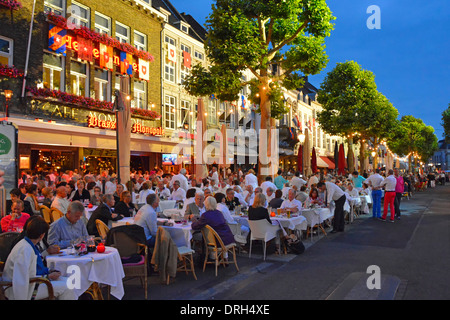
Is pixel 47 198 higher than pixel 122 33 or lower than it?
lower

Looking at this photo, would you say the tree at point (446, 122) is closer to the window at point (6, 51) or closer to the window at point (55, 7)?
the window at point (55, 7)

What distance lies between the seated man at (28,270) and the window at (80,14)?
1717 centimetres

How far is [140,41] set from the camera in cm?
2289

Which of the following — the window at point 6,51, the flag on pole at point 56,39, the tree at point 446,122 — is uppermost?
the flag on pole at point 56,39

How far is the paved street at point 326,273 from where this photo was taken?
5668 millimetres

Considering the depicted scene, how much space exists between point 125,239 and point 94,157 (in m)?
14.9

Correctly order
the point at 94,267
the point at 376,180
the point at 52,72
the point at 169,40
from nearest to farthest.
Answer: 1. the point at 94,267
2. the point at 376,180
3. the point at 52,72
4. the point at 169,40

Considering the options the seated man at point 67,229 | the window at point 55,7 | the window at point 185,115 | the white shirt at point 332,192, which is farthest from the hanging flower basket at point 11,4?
the white shirt at point 332,192

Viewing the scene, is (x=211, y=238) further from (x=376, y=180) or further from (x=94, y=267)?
(x=376, y=180)

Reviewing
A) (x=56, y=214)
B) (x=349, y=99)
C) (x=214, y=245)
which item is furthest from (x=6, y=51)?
(x=349, y=99)

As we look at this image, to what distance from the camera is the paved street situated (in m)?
5.67

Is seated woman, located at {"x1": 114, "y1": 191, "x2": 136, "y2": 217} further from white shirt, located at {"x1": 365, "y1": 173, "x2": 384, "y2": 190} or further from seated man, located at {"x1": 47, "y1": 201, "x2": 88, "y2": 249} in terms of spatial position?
white shirt, located at {"x1": 365, "y1": 173, "x2": 384, "y2": 190}

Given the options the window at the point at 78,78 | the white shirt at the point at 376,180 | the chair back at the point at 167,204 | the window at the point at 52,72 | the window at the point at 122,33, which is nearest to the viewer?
the chair back at the point at 167,204

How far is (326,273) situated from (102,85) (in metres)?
17.4
